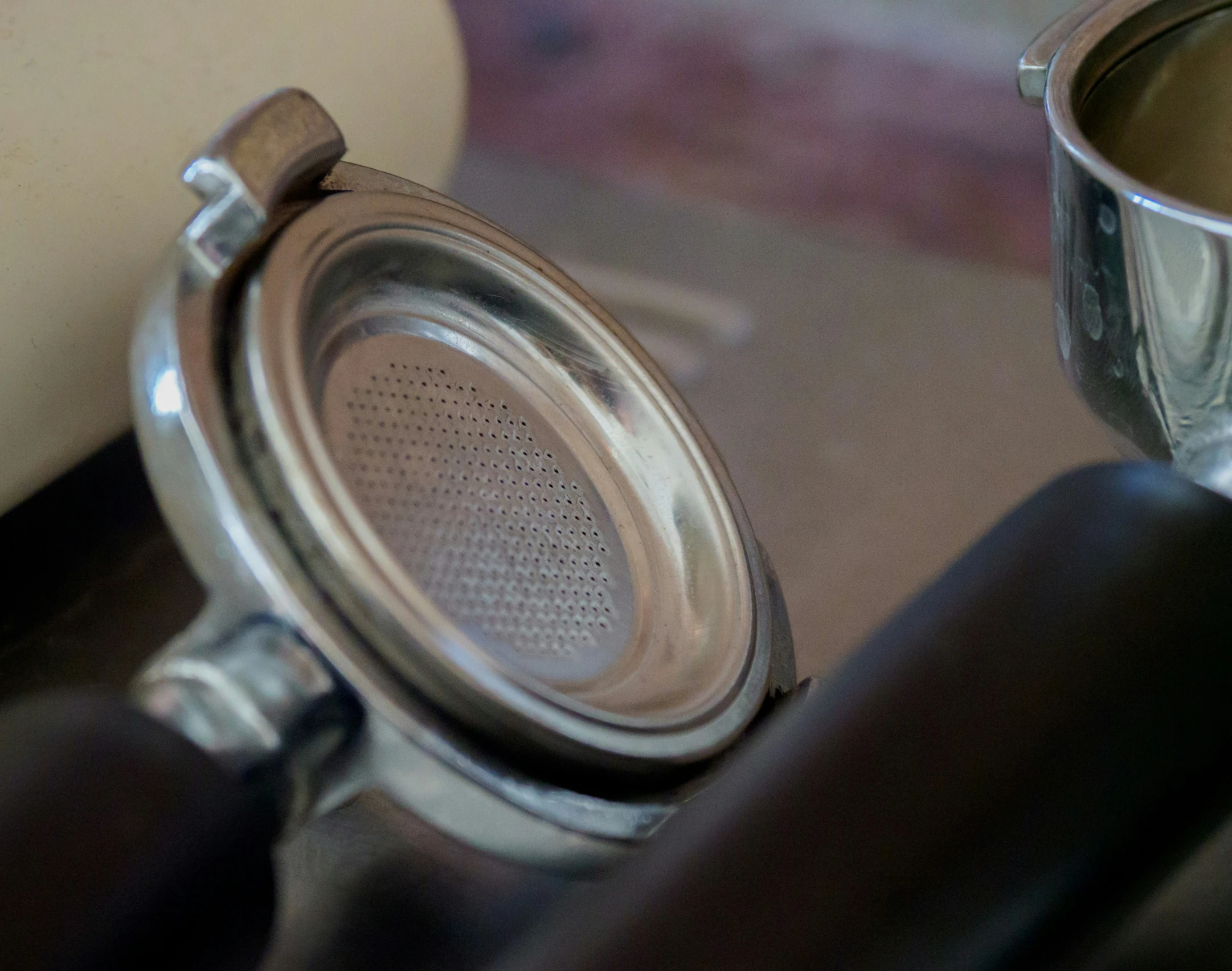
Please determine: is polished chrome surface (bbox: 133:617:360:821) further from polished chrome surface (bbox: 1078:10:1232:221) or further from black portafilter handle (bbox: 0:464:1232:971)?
polished chrome surface (bbox: 1078:10:1232:221)

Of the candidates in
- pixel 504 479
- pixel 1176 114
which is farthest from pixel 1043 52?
pixel 504 479

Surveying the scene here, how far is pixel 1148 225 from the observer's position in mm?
292

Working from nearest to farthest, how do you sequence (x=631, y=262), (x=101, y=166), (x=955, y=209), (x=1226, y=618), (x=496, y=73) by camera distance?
(x=1226, y=618) → (x=101, y=166) → (x=631, y=262) → (x=955, y=209) → (x=496, y=73)

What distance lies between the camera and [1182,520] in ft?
0.88

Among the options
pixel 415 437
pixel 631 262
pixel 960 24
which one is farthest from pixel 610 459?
pixel 960 24

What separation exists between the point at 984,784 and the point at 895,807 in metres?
0.02

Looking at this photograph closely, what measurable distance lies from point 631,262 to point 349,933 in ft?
1.44

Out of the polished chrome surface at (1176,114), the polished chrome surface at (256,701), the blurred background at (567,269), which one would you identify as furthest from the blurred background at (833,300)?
the polished chrome surface at (256,701)

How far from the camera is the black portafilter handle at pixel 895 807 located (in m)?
0.22

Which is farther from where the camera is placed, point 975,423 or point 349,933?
point 975,423

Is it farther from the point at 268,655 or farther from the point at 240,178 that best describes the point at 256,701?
the point at 240,178

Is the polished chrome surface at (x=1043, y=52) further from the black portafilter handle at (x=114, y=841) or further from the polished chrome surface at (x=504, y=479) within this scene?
the black portafilter handle at (x=114, y=841)

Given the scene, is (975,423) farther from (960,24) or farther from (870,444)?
(960,24)

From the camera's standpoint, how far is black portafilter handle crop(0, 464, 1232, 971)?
22 cm
